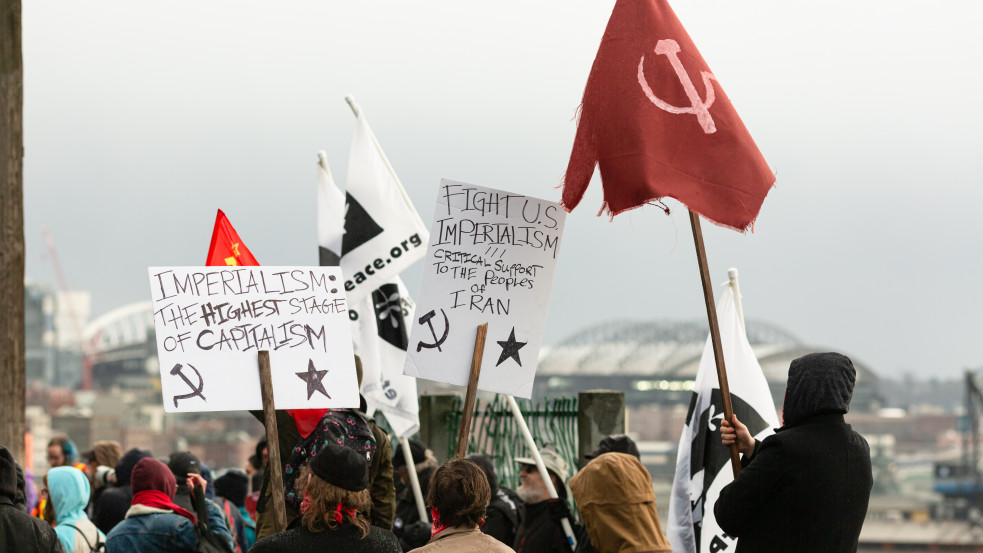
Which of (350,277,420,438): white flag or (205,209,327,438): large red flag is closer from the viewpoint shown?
(205,209,327,438): large red flag

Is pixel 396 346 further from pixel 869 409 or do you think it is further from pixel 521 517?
pixel 869 409

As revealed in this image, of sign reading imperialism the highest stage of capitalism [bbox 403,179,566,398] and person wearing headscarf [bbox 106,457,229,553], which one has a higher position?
sign reading imperialism the highest stage of capitalism [bbox 403,179,566,398]

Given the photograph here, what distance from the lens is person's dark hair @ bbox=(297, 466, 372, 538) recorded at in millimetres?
4699

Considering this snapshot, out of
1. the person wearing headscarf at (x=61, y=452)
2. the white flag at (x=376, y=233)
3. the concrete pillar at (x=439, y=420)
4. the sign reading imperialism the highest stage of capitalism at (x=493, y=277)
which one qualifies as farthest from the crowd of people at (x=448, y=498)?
the concrete pillar at (x=439, y=420)

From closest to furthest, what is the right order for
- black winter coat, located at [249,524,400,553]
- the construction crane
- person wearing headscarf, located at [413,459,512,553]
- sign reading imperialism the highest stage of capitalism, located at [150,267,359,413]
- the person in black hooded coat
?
1. black winter coat, located at [249,524,400,553]
2. person wearing headscarf, located at [413,459,512,553]
3. the person in black hooded coat
4. sign reading imperialism the highest stage of capitalism, located at [150,267,359,413]
5. the construction crane

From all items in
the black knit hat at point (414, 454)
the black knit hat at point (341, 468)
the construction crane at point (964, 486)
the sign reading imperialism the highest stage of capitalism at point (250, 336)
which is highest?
the sign reading imperialism the highest stage of capitalism at point (250, 336)

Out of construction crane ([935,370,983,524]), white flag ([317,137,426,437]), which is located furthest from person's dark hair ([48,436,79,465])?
construction crane ([935,370,983,524])

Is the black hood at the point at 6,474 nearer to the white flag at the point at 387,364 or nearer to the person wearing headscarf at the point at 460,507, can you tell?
the person wearing headscarf at the point at 460,507

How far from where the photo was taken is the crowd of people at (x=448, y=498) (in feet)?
15.8

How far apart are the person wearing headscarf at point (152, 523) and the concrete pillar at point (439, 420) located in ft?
15.7

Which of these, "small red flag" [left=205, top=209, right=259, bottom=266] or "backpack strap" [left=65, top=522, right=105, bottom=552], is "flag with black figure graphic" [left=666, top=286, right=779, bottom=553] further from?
"backpack strap" [left=65, top=522, right=105, bottom=552]

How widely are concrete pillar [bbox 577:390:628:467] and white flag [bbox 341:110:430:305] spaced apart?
1961 mm

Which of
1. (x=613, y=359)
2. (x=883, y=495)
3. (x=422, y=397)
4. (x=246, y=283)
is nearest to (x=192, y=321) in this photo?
(x=246, y=283)

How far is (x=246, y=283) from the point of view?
6.05 meters
